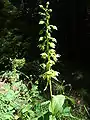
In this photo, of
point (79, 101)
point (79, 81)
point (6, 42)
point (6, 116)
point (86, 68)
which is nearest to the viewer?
point (6, 116)

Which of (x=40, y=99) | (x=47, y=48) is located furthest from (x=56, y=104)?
(x=40, y=99)

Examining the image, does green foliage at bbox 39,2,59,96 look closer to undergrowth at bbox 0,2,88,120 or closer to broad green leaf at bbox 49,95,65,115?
undergrowth at bbox 0,2,88,120

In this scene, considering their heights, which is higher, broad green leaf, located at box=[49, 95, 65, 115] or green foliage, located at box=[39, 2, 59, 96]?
green foliage, located at box=[39, 2, 59, 96]

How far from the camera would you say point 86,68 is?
799 cm

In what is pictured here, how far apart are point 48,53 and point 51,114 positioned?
539 millimetres

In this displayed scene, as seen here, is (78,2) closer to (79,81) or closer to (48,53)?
(79,81)

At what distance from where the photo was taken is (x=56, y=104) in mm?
2826

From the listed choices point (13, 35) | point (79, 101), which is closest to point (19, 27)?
point (13, 35)

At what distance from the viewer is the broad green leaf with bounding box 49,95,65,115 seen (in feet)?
9.19

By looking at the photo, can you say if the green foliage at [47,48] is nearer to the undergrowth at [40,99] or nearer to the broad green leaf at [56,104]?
the undergrowth at [40,99]

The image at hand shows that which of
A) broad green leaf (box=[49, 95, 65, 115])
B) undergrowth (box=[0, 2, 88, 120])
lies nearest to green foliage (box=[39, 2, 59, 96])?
undergrowth (box=[0, 2, 88, 120])

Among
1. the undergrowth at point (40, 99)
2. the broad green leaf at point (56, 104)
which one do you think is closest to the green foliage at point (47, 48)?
the undergrowth at point (40, 99)

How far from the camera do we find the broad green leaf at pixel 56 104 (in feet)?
9.19

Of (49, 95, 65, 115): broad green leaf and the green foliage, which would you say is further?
the green foliage
